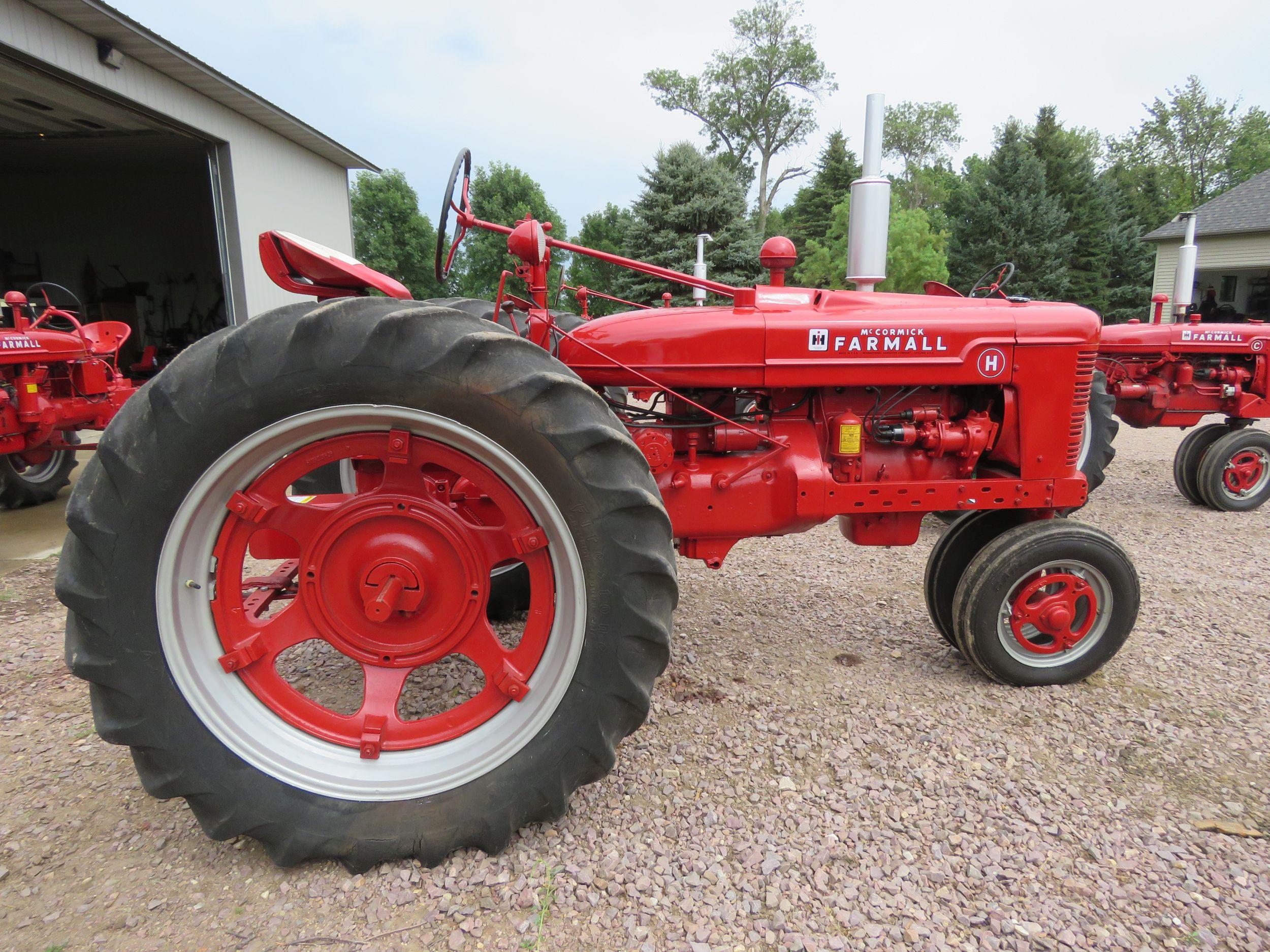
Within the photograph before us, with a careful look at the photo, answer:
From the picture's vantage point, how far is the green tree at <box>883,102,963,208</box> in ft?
116

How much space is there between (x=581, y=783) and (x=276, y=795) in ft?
2.14

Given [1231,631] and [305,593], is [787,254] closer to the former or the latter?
[305,593]

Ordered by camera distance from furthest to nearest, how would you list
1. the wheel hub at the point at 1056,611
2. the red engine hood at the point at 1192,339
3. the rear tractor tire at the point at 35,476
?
the red engine hood at the point at 1192,339 → the rear tractor tire at the point at 35,476 → the wheel hub at the point at 1056,611

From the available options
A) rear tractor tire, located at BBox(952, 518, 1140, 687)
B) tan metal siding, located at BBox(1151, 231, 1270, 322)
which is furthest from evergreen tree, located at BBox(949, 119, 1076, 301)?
rear tractor tire, located at BBox(952, 518, 1140, 687)

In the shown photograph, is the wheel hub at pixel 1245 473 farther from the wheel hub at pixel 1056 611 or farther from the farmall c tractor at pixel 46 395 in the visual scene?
the farmall c tractor at pixel 46 395

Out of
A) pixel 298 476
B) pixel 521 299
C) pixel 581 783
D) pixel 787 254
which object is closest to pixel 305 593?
pixel 298 476

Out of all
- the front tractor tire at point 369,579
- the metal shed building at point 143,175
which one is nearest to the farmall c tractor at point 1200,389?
the front tractor tire at point 369,579

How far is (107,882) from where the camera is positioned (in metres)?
1.60

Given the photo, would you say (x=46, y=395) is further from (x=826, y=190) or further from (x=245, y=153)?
(x=826, y=190)

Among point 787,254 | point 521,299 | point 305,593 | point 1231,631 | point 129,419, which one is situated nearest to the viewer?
point 129,419

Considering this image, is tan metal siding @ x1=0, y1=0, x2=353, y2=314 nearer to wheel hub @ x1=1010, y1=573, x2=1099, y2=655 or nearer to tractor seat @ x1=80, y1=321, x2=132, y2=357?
tractor seat @ x1=80, y1=321, x2=132, y2=357

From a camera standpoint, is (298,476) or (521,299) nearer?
(298,476)

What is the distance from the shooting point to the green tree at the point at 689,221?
18.0m

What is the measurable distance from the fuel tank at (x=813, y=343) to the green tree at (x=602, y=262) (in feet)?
46.8
